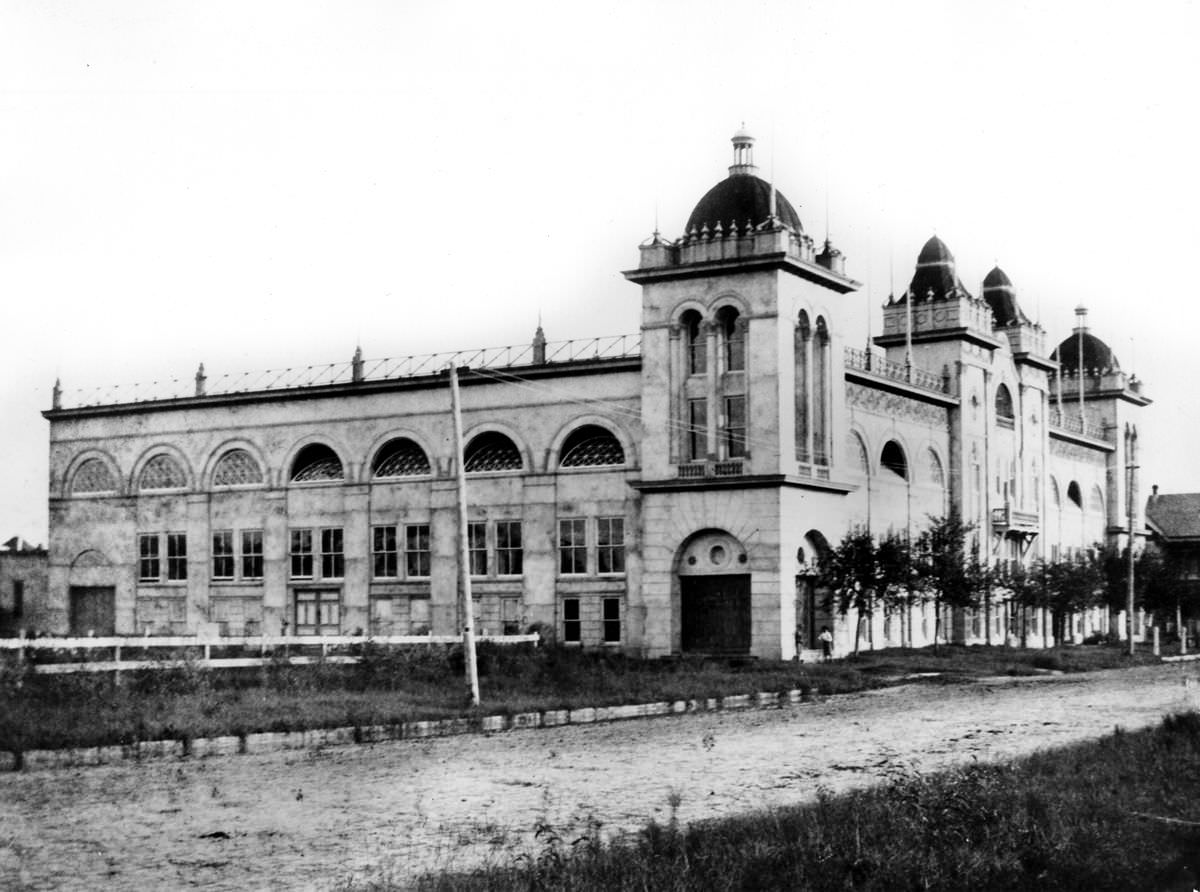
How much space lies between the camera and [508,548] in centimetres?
4738

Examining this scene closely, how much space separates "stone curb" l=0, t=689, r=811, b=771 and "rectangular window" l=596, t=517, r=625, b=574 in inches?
655

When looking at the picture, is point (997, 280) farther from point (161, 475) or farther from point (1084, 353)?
point (161, 475)

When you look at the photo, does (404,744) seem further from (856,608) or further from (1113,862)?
(856,608)

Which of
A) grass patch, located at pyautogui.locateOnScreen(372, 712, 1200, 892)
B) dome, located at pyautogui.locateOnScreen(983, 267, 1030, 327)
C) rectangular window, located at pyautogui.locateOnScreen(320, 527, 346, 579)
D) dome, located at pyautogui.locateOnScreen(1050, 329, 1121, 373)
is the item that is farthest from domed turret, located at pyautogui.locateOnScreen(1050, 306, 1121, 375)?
grass patch, located at pyautogui.locateOnScreen(372, 712, 1200, 892)

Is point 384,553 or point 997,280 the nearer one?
point 384,553

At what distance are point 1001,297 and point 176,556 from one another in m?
38.4

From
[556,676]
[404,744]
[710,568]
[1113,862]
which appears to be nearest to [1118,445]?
[710,568]

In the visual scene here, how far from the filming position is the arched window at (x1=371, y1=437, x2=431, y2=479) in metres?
49.7

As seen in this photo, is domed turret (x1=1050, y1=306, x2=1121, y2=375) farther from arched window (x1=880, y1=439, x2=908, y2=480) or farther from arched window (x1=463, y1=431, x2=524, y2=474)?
arched window (x1=463, y1=431, x2=524, y2=474)

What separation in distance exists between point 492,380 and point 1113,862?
1477 inches

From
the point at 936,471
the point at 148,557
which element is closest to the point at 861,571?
the point at 936,471

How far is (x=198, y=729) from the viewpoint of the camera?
20.7m

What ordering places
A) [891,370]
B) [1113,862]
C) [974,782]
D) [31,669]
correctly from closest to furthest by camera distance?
[1113,862], [974,782], [31,669], [891,370]

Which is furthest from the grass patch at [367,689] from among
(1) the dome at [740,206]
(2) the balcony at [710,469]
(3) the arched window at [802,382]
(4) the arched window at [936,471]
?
(4) the arched window at [936,471]
